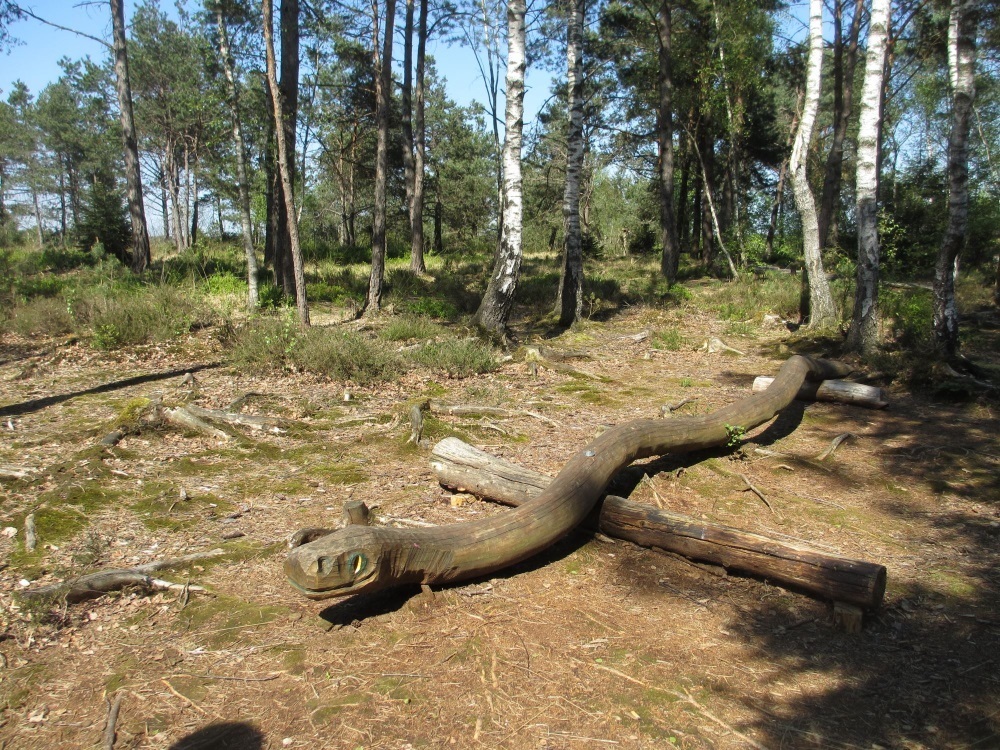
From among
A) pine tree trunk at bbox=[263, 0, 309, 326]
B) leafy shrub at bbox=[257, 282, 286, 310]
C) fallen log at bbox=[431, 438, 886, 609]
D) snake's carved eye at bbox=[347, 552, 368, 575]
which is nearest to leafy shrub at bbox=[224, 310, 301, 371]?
pine tree trunk at bbox=[263, 0, 309, 326]

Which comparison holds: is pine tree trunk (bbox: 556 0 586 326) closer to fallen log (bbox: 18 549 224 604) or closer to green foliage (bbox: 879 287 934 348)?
green foliage (bbox: 879 287 934 348)

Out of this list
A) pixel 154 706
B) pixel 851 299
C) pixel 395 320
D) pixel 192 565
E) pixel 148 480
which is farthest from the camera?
pixel 851 299

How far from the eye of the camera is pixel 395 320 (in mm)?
12430

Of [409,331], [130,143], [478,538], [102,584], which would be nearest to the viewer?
[102,584]

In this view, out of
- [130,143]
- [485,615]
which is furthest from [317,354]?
[130,143]

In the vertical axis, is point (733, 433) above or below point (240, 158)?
below

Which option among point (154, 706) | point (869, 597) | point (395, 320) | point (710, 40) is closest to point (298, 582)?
point (154, 706)

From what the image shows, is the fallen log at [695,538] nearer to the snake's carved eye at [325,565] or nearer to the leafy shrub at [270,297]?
the snake's carved eye at [325,565]

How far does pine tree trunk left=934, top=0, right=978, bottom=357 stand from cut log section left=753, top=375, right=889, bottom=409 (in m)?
1.74

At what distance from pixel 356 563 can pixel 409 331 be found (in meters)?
8.38

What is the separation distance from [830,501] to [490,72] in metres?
21.2

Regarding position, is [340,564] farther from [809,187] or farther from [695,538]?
[809,187]

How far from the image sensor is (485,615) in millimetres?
3875

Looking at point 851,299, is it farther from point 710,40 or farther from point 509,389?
point 710,40
